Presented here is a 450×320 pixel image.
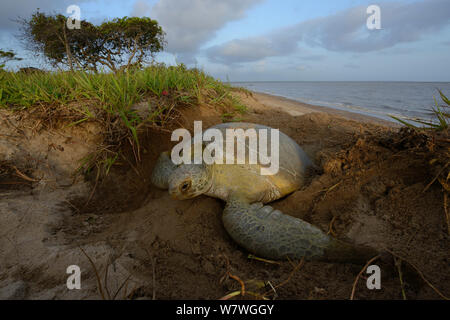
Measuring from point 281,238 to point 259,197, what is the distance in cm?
59

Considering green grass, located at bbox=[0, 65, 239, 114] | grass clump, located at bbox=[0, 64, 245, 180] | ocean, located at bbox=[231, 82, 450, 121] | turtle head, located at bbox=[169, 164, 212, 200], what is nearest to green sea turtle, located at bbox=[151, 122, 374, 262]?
turtle head, located at bbox=[169, 164, 212, 200]

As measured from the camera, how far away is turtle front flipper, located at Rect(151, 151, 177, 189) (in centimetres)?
215

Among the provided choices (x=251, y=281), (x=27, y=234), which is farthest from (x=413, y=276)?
(x=27, y=234)

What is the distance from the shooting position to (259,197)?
1.97 m

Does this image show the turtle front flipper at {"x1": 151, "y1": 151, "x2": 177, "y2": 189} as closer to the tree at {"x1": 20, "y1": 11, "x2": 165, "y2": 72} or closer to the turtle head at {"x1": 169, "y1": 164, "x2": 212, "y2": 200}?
the turtle head at {"x1": 169, "y1": 164, "x2": 212, "y2": 200}

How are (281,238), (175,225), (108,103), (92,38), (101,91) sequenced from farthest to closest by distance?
(92,38) < (101,91) < (108,103) < (175,225) < (281,238)

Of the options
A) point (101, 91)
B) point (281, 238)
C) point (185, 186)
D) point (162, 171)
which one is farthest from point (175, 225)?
point (101, 91)

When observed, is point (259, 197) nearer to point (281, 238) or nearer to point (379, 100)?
point (281, 238)

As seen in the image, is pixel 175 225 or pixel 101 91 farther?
pixel 101 91

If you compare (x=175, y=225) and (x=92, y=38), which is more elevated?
(x=92, y=38)

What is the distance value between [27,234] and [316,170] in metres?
2.51

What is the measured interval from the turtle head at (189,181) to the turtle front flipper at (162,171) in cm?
31

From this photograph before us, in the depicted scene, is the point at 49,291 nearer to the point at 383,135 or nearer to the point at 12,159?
the point at 12,159
